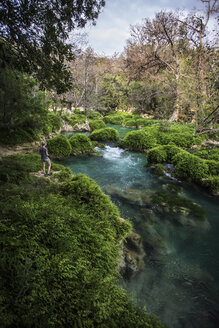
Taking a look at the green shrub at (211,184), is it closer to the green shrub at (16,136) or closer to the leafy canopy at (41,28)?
the leafy canopy at (41,28)

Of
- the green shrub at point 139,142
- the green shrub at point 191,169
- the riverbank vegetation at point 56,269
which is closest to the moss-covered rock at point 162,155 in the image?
the green shrub at point 191,169

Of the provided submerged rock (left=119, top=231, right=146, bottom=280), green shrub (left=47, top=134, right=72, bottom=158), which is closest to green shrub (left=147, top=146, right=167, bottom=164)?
green shrub (left=47, top=134, right=72, bottom=158)

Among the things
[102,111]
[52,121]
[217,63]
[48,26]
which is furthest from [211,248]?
[102,111]

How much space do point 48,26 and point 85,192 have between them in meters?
3.84

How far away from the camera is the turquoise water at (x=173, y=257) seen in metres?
2.94

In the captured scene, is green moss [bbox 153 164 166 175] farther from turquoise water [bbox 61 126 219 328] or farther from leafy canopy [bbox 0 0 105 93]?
leafy canopy [bbox 0 0 105 93]

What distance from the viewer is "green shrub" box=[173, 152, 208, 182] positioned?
7.60 metres

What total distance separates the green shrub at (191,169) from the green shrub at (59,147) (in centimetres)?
672

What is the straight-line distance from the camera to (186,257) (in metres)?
4.12

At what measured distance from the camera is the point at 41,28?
3340mm

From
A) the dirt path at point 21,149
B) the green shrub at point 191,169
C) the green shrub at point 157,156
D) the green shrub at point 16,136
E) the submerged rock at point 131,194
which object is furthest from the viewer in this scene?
the green shrub at point 157,156

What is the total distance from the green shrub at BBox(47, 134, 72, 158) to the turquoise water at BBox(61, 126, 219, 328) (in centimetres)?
359

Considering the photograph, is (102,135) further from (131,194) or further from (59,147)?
(131,194)

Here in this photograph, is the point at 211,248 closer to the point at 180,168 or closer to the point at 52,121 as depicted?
the point at 180,168
